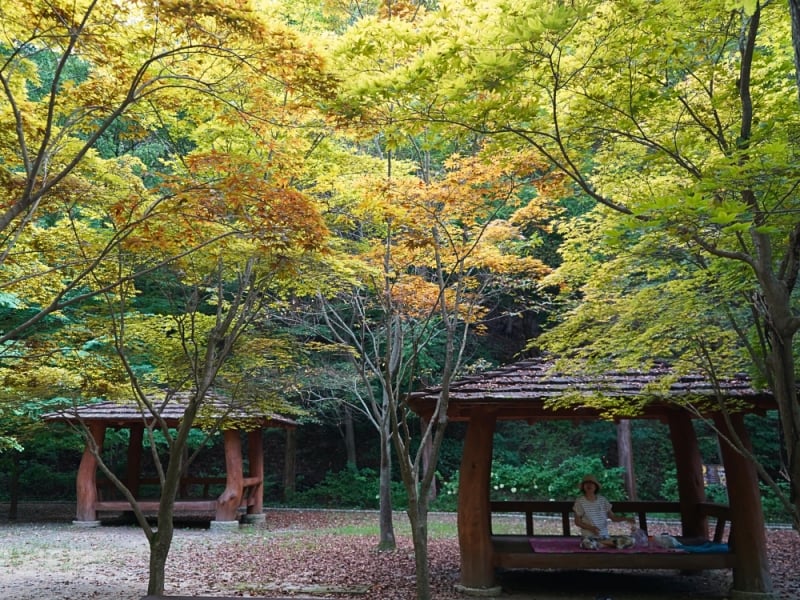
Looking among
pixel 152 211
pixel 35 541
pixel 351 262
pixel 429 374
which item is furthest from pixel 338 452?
pixel 152 211

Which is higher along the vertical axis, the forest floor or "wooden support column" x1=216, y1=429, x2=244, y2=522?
"wooden support column" x1=216, y1=429, x2=244, y2=522

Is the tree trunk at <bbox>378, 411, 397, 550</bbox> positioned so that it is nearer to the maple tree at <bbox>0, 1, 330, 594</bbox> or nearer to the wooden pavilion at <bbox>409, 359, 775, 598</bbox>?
the wooden pavilion at <bbox>409, 359, 775, 598</bbox>

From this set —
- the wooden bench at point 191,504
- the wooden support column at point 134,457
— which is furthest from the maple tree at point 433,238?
the wooden support column at point 134,457

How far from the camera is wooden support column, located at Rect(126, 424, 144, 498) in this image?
15863 mm

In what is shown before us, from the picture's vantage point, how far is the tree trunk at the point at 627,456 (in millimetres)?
17000

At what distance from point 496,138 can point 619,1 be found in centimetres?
119

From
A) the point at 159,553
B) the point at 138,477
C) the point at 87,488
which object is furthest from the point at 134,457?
the point at 159,553

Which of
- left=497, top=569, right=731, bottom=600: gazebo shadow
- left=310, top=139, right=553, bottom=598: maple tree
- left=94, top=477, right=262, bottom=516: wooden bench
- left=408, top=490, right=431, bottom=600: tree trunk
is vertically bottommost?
left=497, top=569, right=731, bottom=600: gazebo shadow

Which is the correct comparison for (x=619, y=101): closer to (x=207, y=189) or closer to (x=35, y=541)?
(x=207, y=189)

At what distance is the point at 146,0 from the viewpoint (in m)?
4.12

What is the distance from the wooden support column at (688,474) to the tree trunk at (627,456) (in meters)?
7.27

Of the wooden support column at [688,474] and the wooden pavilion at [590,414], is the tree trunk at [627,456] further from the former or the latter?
the wooden pavilion at [590,414]

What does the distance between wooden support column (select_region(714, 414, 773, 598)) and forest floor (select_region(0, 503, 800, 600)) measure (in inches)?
14.4

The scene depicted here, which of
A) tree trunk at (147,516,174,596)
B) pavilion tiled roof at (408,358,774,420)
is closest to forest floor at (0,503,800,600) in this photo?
tree trunk at (147,516,174,596)
